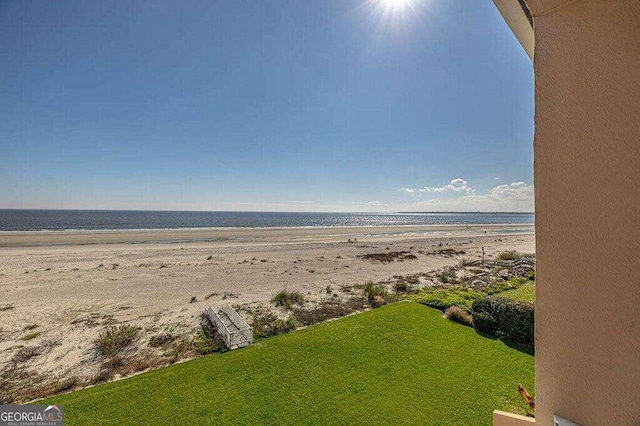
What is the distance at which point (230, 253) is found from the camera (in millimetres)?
29969

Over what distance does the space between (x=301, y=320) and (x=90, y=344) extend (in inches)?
285

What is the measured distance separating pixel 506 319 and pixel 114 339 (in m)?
12.5

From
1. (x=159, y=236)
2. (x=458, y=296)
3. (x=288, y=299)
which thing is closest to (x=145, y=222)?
(x=159, y=236)

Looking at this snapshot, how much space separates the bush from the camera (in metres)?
8.15

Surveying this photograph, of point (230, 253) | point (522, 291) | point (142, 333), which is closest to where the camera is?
point (142, 333)

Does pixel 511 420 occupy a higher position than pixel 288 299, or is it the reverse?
pixel 511 420

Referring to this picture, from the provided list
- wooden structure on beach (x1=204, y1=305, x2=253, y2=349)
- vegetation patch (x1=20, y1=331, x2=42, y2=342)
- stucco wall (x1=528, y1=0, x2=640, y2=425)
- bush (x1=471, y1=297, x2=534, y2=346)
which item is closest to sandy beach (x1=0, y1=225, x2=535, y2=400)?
vegetation patch (x1=20, y1=331, x2=42, y2=342)

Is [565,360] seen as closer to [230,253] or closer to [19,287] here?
[19,287]

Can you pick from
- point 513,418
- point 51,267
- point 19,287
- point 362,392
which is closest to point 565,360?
point 513,418

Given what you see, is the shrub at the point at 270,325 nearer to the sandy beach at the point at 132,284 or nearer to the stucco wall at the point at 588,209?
the sandy beach at the point at 132,284

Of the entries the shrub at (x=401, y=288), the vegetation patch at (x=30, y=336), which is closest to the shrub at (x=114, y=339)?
the vegetation patch at (x=30, y=336)

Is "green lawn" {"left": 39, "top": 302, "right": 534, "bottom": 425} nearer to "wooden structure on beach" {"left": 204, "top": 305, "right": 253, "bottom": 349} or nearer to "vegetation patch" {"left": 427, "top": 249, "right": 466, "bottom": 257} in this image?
"wooden structure on beach" {"left": 204, "top": 305, "right": 253, "bottom": 349}

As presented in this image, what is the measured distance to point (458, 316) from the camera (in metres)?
9.84

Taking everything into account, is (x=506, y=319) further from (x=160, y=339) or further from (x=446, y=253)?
(x=446, y=253)
